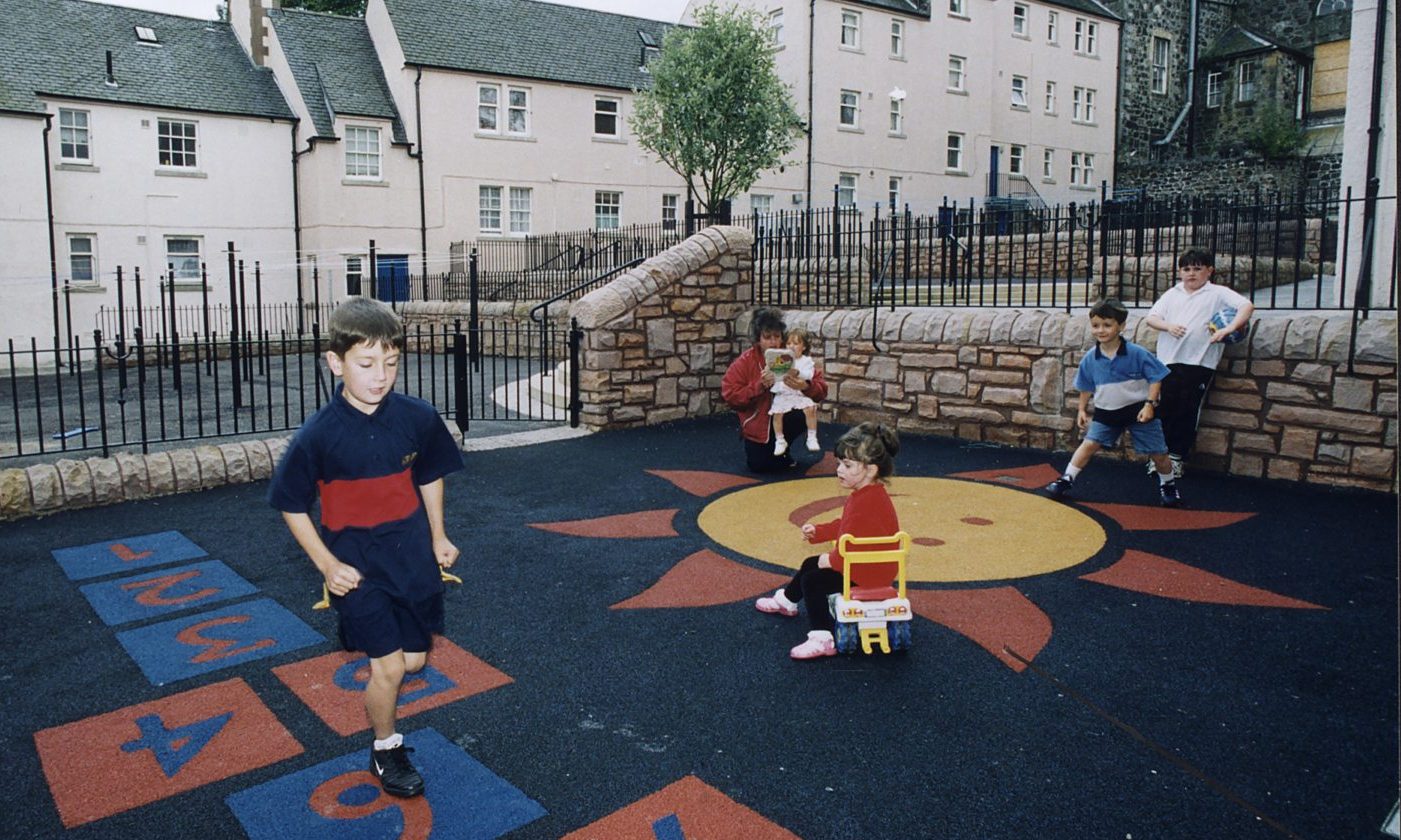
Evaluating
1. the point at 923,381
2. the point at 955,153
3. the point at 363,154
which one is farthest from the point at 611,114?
the point at 923,381

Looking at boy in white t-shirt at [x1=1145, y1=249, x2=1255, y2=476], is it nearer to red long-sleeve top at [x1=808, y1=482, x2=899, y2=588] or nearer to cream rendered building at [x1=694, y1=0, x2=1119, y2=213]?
red long-sleeve top at [x1=808, y1=482, x2=899, y2=588]

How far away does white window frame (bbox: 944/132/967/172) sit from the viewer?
121 ft

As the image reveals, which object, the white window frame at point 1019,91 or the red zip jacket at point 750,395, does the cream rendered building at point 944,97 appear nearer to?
the white window frame at point 1019,91

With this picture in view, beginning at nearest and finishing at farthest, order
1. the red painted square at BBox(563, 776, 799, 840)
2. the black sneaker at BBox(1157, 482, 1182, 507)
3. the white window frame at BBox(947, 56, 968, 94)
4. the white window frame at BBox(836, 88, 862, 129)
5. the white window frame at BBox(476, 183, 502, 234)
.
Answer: the red painted square at BBox(563, 776, 799, 840) → the black sneaker at BBox(1157, 482, 1182, 507) → the white window frame at BBox(476, 183, 502, 234) → the white window frame at BBox(836, 88, 862, 129) → the white window frame at BBox(947, 56, 968, 94)

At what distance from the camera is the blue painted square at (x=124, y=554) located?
5.89 metres

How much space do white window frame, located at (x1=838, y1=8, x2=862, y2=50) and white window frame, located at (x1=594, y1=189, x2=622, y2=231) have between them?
9665 mm

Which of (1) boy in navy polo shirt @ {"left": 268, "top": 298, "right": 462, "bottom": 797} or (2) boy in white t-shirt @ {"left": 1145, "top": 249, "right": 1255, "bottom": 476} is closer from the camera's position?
(1) boy in navy polo shirt @ {"left": 268, "top": 298, "right": 462, "bottom": 797}

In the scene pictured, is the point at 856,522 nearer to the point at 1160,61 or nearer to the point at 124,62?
the point at 124,62

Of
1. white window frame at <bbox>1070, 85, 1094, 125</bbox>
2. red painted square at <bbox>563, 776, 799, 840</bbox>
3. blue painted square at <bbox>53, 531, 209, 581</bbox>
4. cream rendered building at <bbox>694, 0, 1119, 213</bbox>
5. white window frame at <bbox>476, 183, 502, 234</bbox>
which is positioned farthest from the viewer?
white window frame at <bbox>1070, 85, 1094, 125</bbox>

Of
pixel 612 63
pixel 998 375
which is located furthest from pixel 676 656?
pixel 612 63

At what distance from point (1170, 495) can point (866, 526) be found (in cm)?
391

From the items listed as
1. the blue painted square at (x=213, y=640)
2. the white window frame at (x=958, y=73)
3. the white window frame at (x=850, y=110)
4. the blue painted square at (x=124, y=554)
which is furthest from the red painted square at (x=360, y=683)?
the white window frame at (x=958, y=73)

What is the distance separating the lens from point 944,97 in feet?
118

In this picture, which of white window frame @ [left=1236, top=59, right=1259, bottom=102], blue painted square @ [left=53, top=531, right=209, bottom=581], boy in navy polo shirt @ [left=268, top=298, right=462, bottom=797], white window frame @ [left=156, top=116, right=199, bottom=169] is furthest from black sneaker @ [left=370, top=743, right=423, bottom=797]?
white window frame @ [left=1236, top=59, right=1259, bottom=102]
